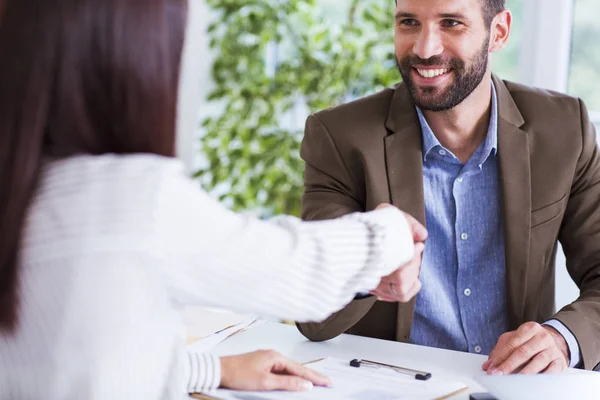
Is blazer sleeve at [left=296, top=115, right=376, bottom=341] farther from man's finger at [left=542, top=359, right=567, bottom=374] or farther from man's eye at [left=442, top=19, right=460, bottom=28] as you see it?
man's finger at [left=542, top=359, right=567, bottom=374]

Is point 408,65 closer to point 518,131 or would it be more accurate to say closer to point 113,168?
point 518,131

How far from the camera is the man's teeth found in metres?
2.04

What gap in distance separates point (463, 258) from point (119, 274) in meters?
1.23

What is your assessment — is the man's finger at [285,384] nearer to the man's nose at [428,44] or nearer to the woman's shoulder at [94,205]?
the woman's shoulder at [94,205]

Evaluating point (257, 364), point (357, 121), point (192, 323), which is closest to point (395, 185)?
point (357, 121)

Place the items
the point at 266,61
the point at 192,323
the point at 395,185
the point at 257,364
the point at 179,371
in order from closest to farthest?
the point at 179,371 → the point at 257,364 → the point at 395,185 → the point at 192,323 → the point at 266,61

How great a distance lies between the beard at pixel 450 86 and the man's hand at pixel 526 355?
0.68 metres

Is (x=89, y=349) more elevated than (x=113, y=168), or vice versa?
(x=113, y=168)

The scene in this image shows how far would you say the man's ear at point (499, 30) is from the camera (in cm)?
213

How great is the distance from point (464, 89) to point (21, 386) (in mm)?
1418

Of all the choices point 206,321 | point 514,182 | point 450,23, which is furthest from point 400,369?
point 206,321

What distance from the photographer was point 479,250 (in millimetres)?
1988

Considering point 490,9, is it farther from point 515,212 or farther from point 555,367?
point 555,367

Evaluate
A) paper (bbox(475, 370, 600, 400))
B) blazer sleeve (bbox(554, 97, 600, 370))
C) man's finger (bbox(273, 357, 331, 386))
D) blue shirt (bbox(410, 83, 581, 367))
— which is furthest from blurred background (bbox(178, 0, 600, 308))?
man's finger (bbox(273, 357, 331, 386))
